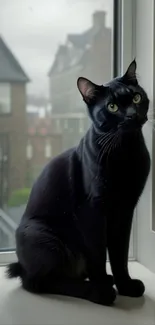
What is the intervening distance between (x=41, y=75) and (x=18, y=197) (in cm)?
35

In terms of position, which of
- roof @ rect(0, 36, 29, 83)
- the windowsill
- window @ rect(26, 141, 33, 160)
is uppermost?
roof @ rect(0, 36, 29, 83)

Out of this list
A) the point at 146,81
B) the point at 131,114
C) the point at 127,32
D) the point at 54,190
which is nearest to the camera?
the point at 131,114

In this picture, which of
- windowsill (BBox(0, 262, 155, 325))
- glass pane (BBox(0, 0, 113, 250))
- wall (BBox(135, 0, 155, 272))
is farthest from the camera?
glass pane (BBox(0, 0, 113, 250))

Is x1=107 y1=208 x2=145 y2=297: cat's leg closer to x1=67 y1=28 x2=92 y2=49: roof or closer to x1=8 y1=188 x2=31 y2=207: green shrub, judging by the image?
x1=8 y1=188 x2=31 y2=207: green shrub

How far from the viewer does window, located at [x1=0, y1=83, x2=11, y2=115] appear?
1.24 metres

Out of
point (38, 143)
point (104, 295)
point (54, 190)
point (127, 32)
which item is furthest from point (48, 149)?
point (104, 295)

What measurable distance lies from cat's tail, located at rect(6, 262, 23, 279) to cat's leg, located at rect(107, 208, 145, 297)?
22 cm

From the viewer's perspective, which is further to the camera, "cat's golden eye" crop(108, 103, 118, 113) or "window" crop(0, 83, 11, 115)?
"window" crop(0, 83, 11, 115)

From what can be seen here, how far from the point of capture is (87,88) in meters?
0.95

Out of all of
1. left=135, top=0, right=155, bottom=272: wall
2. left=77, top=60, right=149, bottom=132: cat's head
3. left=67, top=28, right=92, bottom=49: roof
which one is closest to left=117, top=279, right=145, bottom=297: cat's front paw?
left=135, top=0, right=155, bottom=272: wall

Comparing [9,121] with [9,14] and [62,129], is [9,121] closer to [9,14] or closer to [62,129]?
[62,129]

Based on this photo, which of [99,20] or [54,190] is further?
[99,20]

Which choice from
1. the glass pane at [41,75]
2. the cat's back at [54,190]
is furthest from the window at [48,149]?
the cat's back at [54,190]

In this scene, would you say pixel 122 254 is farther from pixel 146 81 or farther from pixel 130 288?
pixel 146 81
